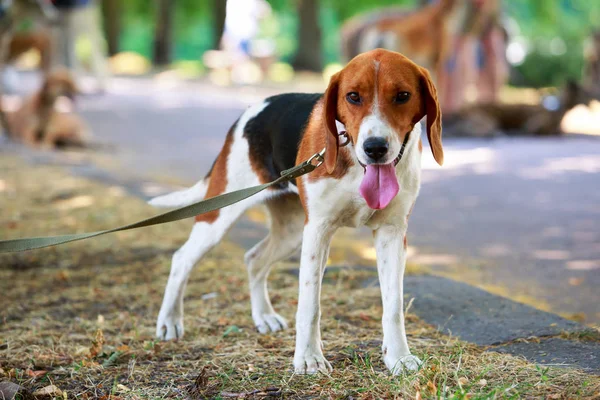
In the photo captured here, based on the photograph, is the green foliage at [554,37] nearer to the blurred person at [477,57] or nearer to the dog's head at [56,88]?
the blurred person at [477,57]

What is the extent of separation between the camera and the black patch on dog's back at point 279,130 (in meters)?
4.37

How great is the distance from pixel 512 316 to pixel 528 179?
638 centimetres

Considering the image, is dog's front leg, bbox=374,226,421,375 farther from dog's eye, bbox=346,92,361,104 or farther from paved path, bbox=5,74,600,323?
paved path, bbox=5,74,600,323

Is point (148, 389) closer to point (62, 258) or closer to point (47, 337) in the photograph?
point (47, 337)

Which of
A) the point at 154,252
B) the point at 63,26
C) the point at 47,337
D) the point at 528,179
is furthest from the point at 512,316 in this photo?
the point at 63,26

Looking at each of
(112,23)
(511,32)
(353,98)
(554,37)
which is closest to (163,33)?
(112,23)

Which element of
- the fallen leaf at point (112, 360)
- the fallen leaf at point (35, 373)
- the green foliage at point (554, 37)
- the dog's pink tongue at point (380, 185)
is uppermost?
the dog's pink tongue at point (380, 185)

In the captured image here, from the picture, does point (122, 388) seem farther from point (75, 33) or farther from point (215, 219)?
point (75, 33)

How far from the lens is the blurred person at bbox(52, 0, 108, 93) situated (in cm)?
2117

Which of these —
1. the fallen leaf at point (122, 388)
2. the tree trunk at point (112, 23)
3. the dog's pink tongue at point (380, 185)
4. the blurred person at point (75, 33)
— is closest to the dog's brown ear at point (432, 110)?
the dog's pink tongue at point (380, 185)

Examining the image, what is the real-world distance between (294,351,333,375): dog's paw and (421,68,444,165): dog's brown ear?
3.65ft

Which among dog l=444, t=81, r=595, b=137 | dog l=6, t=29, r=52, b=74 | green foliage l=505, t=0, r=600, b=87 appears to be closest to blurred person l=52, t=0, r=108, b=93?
dog l=6, t=29, r=52, b=74

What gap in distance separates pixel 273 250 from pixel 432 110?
1.73m

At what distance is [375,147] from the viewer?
3518mm
